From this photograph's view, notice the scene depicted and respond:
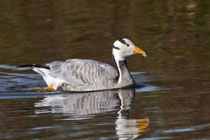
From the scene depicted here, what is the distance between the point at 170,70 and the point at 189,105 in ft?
12.0

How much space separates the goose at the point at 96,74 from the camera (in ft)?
42.1

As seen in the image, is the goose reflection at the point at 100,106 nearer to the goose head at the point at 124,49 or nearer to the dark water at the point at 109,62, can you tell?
the dark water at the point at 109,62

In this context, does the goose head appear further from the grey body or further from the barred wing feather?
the barred wing feather

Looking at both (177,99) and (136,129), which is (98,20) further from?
(136,129)

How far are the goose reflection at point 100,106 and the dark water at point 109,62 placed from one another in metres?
0.02

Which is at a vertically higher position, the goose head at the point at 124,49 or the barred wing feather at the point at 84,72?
the goose head at the point at 124,49

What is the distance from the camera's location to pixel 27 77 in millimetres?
14578

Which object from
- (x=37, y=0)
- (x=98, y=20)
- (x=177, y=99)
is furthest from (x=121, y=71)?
(x=37, y=0)

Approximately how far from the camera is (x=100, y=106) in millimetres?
10867

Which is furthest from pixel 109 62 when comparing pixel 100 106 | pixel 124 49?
pixel 100 106

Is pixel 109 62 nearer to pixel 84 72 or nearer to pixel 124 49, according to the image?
pixel 124 49

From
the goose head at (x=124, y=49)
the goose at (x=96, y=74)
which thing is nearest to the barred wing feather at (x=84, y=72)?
the goose at (x=96, y=74)

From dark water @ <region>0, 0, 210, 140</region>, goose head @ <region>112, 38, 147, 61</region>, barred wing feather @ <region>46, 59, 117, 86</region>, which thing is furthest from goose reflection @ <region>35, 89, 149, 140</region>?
goose head @ <region>112, 38, 147, 61</region>

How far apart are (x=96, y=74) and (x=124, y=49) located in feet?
2.96
